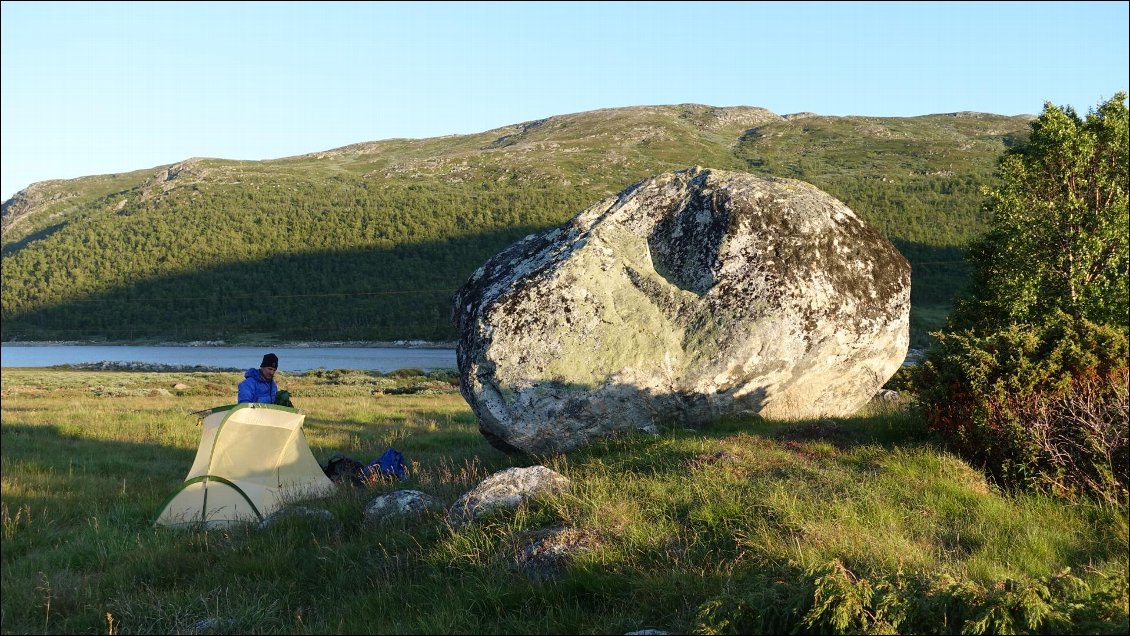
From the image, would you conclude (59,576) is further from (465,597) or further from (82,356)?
(82,356)

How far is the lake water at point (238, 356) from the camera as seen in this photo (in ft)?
261

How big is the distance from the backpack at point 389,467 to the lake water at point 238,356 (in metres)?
60.6

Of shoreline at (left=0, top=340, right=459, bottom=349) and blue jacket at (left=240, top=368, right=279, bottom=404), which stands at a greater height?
blue jacket at (left=240, top=368, right=279, bottom=404)

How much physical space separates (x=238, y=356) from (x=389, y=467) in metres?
95.9

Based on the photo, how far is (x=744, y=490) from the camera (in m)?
7.19

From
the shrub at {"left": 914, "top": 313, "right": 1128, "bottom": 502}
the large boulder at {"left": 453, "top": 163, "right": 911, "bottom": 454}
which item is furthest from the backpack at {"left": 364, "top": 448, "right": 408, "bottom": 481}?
the shrub at {"left": 914, "top": 313, "right": 1128, "bottom": 502}

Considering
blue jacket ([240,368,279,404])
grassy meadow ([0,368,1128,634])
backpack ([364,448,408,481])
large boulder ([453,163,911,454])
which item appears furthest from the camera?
blue jacket ([240,368,279,404])

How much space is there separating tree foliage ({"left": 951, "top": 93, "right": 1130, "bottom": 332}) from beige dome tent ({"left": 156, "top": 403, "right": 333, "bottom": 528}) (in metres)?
15.9

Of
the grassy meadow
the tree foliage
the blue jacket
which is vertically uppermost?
the tree foliage

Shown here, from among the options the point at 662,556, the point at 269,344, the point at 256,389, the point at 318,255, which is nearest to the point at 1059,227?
the point at 662,556

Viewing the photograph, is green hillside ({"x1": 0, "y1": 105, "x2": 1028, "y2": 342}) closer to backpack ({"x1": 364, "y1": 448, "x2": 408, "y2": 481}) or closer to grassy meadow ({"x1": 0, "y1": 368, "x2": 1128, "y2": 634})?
backpack ({"x1": 364, "y1": 448, "x2": 408, "y2": 481})

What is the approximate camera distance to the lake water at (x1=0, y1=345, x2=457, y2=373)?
79.7 m

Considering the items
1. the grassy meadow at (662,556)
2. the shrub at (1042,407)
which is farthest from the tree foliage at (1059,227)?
the grassy meadow at (662,556)

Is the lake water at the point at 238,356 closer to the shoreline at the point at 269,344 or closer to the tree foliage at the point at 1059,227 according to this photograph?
the shoreline at the point at 269,344
